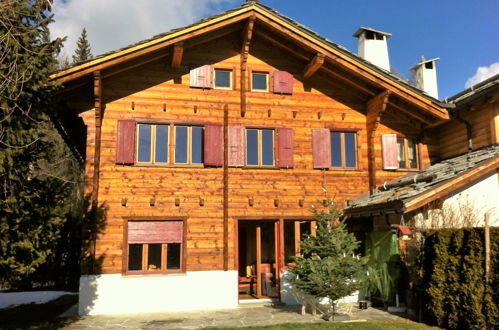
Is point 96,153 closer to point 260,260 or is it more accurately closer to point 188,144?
point 188,144

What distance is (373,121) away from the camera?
1405 centimetres

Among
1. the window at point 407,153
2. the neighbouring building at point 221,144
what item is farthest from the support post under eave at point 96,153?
the window at point 407,153

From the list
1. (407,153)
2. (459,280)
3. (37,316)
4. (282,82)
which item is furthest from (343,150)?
(37,316)

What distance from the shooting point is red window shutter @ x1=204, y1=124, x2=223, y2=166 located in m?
12.9

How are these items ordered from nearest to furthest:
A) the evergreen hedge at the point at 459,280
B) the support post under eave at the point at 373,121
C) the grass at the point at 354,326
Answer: the evergreen hedge at the point at 459,280 → the grass at the point at 354,326 → the support post under eave at the point at 373,121

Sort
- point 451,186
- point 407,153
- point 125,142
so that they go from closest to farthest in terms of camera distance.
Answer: point 451,186
point 125,142
point 407,153

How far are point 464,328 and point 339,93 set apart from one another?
8.27 meters

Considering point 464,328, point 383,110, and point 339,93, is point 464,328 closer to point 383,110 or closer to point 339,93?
point 383,110

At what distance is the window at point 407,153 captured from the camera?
14680mm

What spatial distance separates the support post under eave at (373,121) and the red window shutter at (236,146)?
425 cm

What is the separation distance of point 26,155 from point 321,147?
28.5 feet

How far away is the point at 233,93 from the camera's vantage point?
44.5ft

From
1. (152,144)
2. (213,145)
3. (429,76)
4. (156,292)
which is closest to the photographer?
(156,292)

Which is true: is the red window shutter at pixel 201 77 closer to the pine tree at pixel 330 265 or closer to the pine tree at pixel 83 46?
the pine tree at pixel 330 265
